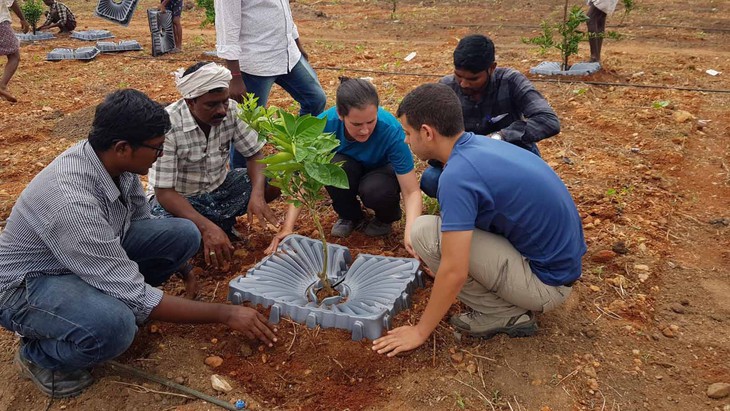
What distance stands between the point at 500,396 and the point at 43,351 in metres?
1.62

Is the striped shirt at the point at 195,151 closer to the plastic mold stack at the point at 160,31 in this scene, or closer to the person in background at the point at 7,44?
the person in background at the point at 7,44

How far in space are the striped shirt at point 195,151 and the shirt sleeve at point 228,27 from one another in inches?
19.6

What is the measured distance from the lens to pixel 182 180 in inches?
112

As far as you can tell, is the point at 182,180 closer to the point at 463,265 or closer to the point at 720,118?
the point at 463,265

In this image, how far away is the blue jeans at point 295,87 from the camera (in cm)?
345

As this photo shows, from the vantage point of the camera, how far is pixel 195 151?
8.96 ft

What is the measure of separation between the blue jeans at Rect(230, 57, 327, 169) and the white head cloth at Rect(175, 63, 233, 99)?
34.5 inches

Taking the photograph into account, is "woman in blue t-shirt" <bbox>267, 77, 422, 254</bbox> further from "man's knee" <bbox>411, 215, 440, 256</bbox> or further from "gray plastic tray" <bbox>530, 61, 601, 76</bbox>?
"gray plastic tray" <bbox>530, 61, 601, 76</bbox>

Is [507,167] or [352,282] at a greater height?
[507,167]

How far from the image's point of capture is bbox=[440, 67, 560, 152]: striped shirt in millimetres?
2859

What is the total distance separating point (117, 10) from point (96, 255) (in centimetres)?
582

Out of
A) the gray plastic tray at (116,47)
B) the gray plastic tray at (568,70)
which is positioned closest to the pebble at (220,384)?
the gray plastic tray at (568,70)

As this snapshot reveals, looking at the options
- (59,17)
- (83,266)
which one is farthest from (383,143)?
(59,17)

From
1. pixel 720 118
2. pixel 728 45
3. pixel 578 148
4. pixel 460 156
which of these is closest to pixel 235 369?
pixel 460 156
